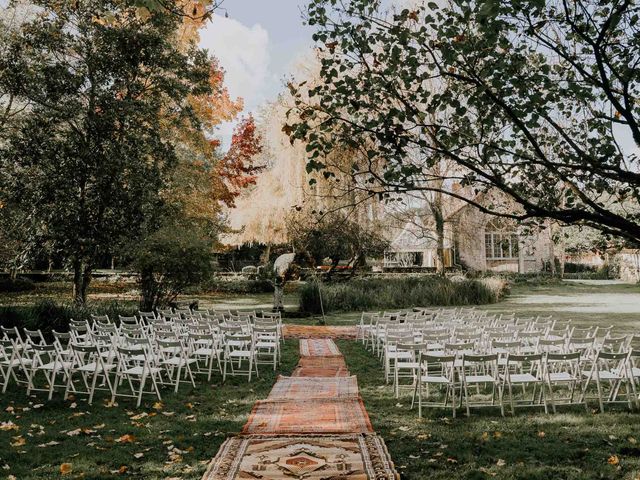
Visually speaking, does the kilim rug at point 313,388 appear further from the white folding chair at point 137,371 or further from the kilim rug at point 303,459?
the kilim rug at point 303,459

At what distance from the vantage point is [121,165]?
17000mm

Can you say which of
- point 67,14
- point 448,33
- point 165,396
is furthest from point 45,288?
point 448,33

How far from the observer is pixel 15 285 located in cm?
2962

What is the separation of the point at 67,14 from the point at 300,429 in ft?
50.9

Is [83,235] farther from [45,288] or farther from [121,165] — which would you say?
[45,288]

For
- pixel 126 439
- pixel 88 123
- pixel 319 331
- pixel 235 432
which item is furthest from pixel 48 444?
pixel 88 123

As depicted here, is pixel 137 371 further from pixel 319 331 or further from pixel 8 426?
pixel 319 331

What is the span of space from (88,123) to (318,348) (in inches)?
397

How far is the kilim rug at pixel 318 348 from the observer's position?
41.6 feet

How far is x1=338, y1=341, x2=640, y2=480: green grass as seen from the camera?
5070mm

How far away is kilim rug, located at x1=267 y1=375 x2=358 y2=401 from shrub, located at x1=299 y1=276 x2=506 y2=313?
1265cm

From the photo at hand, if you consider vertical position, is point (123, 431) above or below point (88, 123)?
below

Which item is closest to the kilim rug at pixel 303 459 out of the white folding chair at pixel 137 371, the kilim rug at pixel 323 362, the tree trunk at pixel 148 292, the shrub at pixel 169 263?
the white folding chair at pixel 137 371

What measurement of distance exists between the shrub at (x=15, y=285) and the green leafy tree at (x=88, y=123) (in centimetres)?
1323
